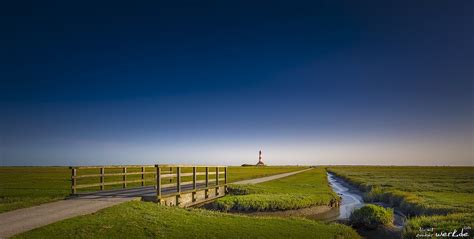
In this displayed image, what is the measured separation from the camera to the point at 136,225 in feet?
41.1

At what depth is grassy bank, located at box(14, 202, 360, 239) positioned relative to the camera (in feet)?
37.7

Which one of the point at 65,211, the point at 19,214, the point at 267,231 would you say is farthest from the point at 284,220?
the point at 19,214

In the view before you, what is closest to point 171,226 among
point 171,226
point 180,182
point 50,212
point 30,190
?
point 171,226

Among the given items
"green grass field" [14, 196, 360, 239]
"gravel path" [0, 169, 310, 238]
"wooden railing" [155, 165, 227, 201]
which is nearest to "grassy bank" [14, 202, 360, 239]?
"green grass field" [14, 196, 360, 239]

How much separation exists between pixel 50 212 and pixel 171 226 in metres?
5.22

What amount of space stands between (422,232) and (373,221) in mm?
3760

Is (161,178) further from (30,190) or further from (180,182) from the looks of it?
(30,190)

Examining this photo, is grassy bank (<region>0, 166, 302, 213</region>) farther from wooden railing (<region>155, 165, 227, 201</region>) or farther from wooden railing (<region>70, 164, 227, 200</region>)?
wooden railing (<region>155, 165, 227, 201</region>)

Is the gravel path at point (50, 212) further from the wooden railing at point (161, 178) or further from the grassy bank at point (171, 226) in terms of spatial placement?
the wooden railing at point (161, 178)

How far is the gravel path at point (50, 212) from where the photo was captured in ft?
38.3

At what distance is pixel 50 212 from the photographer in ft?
46.4

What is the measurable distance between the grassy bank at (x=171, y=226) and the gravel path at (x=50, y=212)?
69 centimetres

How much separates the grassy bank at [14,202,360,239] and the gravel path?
69 cm

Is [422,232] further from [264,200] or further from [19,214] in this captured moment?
[19,214]
